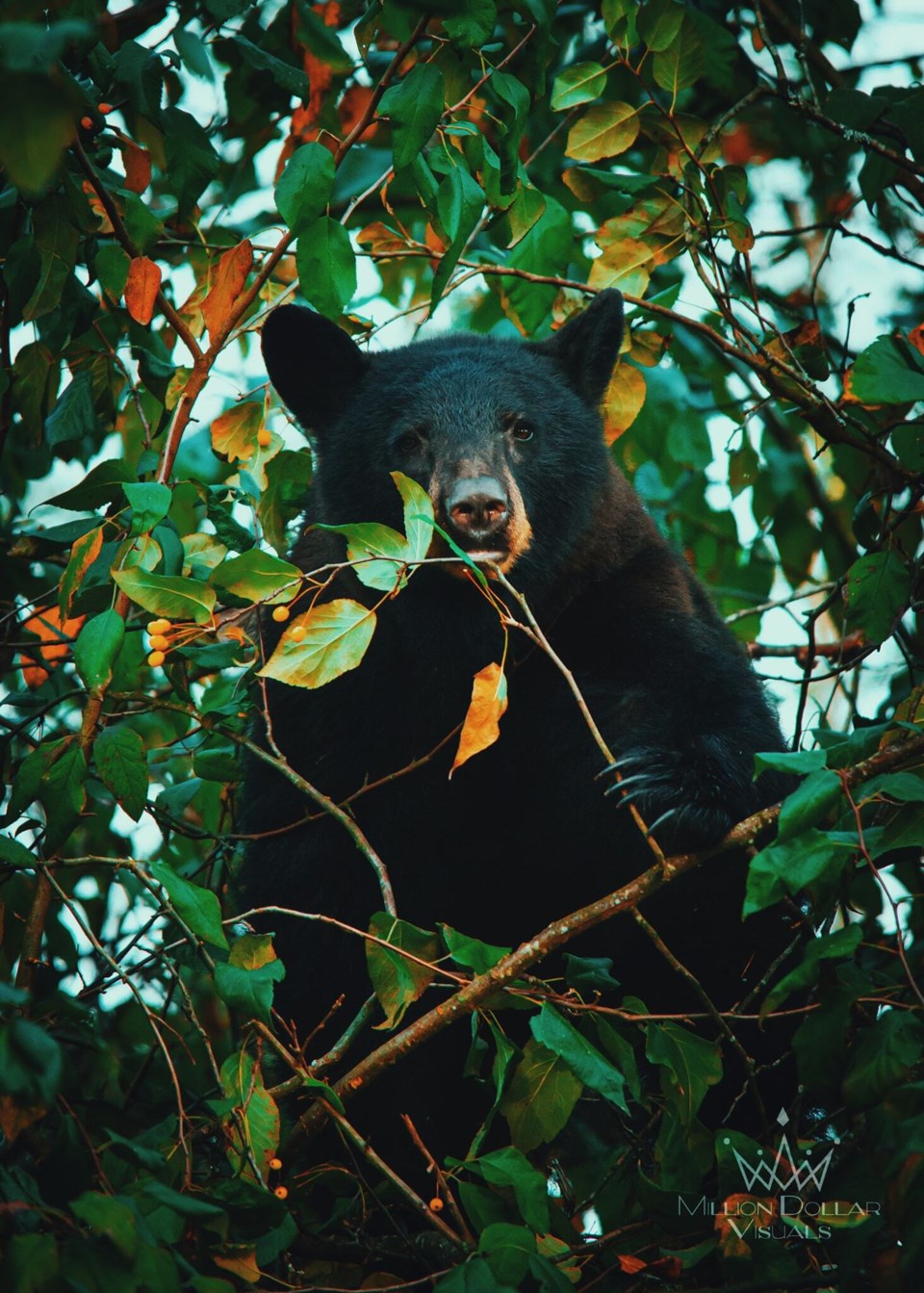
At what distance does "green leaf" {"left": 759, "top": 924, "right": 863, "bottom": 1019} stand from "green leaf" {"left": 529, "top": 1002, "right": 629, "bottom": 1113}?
356 mm

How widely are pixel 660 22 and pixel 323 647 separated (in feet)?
8.01

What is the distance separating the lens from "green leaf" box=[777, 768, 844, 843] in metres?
2.34

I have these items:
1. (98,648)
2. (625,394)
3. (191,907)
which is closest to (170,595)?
(98,648)

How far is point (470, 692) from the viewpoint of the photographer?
15.0 feet

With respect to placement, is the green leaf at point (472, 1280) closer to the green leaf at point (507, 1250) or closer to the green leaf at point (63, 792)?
the green leaf at point (507, 1250)

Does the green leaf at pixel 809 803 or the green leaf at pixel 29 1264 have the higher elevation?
the green leaf at pixel 809 803

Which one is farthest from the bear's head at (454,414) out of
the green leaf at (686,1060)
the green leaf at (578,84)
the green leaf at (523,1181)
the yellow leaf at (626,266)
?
the green leaf at (523,1181)

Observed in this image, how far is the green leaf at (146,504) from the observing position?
269cm

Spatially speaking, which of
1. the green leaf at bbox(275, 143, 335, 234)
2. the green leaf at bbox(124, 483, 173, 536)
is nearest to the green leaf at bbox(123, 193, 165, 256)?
the green leaf at bbox(275, 143, 335, 234)

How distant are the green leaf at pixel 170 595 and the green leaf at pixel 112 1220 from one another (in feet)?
3.74

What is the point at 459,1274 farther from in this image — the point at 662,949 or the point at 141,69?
the point at 141,69

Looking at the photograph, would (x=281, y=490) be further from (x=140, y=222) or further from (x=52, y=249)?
(x=52, y=249)

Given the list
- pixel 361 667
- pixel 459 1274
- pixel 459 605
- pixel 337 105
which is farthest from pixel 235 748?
pixel 337 105

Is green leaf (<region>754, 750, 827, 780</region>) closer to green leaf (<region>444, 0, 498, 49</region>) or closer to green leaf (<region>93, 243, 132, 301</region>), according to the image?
green leaf (<region>444, 0, 498, 49</region>)
